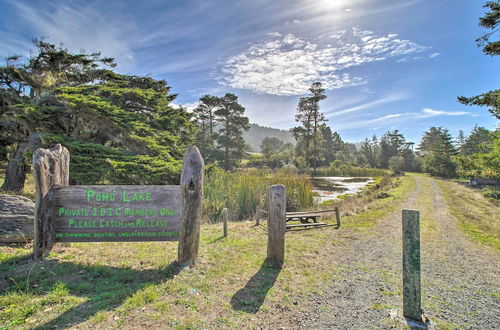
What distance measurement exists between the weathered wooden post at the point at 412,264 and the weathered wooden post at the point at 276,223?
1.92 m

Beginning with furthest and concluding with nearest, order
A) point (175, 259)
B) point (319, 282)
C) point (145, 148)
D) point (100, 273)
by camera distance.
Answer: point (145, 148) → point (175, 259) → point (319, 282) → point (100, 273)

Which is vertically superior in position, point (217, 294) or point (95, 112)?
point (95, 112)

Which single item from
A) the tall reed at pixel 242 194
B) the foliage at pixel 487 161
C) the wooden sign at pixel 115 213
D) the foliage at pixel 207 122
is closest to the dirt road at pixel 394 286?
the wooden sign at pixel 115 213

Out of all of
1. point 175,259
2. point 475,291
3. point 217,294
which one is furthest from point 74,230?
point 475,291

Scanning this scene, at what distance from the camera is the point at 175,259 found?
421 centimetres

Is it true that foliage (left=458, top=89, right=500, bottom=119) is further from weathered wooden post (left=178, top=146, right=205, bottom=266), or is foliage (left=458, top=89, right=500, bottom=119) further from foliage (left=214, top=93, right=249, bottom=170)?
foliage (left=214, top=93, right=249, bottom=170)

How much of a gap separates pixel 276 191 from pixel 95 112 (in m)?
8.43

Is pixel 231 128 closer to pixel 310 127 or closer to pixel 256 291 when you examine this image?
pixel 310 127

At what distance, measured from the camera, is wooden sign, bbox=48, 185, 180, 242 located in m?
4.05

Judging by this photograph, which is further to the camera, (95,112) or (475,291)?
(95,112)

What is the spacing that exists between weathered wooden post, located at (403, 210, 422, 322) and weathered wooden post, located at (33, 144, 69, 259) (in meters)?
5.53

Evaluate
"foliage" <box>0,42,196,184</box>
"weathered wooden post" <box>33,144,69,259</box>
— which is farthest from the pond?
"weathered wooden post" <box>33,144,69,259</box>

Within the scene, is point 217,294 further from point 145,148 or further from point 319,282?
point 145,148

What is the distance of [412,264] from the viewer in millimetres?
2854
